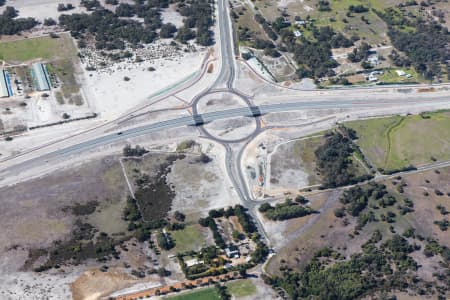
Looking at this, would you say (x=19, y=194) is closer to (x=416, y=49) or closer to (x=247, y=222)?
(x=247, y=222)

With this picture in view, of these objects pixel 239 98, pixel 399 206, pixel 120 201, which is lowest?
pixel 399 206

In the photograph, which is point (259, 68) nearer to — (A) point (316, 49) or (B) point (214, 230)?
(A) point (316, 49)

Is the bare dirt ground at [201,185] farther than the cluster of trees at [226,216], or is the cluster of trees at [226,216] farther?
the bare dirt ground at [201,185]

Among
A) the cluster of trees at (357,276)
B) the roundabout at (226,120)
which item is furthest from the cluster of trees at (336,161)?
the cluster of trees at (357,276)

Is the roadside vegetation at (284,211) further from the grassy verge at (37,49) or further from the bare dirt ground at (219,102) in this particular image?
the grassy verge at (37,49)

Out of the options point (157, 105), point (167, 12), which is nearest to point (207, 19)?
point (167, 12)

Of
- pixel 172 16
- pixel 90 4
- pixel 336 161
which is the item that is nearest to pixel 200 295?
pixel 336 161
